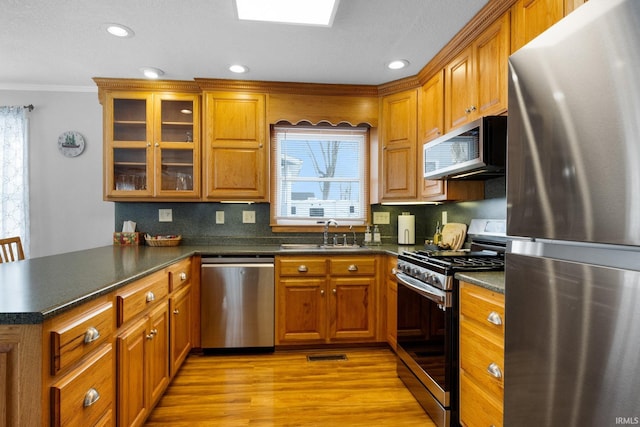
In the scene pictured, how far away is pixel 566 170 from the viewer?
0.81 metres

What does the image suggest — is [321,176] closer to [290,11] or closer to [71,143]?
[290,11]

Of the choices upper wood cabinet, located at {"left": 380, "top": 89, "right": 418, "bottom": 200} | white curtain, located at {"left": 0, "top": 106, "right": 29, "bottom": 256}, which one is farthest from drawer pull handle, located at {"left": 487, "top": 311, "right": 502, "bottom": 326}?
white curtain, located at {"left": 0, "top": 106, "right": 29, "bottom": 256}

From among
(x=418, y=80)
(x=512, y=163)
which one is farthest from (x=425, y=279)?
(x=418, y=80)

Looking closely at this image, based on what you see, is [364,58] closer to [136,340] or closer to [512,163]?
[512,163]

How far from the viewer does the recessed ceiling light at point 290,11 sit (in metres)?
1.95

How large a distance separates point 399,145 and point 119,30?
7.61 ft

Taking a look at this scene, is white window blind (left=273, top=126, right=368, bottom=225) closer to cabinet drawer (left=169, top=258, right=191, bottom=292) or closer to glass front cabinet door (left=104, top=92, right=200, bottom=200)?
glass front cabinet door (left=104, top=92, right=200, bottom=200)

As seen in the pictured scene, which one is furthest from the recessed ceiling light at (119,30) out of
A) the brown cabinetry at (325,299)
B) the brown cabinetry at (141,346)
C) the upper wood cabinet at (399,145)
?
the upper wood cabinet at (399,145)

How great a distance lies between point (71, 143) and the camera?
3328 mm

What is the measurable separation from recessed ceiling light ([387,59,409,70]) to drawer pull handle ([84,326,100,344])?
2631mm

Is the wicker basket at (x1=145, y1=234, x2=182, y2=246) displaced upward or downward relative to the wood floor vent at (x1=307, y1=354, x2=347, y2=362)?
upward

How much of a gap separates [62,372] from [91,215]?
283cm

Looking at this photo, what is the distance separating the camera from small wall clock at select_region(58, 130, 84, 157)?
332cm
